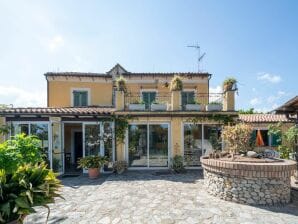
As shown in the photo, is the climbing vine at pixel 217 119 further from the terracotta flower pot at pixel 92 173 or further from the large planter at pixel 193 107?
the terracotta flower pot at pixel 92 173

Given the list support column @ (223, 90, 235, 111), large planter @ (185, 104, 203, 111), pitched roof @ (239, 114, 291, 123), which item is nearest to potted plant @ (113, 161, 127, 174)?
large planter @ (185, 104, 203, 111)

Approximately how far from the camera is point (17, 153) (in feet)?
15.4

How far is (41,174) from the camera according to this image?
14.5ft

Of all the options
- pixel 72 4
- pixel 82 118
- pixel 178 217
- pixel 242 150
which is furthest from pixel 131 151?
pixel 72 4

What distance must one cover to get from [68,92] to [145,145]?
843 centimetres

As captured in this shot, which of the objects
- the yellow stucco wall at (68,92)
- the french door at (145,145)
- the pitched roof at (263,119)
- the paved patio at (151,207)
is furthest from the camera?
the pitched roof at (263,119)

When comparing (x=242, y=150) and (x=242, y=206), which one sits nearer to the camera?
(x=242, y=206)

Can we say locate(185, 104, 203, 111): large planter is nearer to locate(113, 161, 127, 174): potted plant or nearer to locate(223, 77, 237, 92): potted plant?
locate(223, 77, 237, 92): potted plant

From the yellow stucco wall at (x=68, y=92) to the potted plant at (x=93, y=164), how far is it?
6918 millimetres

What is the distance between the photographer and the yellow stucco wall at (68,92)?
17.7 m

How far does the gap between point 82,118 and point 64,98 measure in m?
5.69

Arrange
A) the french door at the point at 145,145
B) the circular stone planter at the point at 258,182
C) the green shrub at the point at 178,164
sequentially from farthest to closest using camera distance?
1. the french door at the point at 145,145
2. the green shrub at the point at 178,164
3. the circular stone planter at the point at 258,182

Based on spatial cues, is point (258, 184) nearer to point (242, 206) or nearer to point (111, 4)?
point (242, 206)

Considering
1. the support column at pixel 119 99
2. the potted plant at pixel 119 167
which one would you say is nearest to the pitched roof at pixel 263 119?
the support column at pixel 119 99
